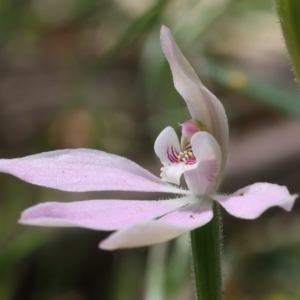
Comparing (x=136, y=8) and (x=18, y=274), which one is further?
(x=136, y=8)

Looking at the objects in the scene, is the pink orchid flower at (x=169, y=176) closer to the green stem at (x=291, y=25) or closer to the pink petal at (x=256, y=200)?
the pink petal at (x=256, y=200)

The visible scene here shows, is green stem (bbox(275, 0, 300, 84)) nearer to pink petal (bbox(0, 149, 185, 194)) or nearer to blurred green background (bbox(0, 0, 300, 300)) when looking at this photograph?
pink petal (bbox(0, 149, 185, 194))

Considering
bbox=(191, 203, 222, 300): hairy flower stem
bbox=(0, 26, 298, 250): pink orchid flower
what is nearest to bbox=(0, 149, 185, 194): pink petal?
bbox=(0, 26, 298, 250): pink orchid flower

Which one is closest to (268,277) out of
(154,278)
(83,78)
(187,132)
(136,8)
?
(154,278)

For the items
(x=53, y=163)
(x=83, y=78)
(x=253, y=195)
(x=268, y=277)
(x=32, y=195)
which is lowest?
(x=253, y=195)

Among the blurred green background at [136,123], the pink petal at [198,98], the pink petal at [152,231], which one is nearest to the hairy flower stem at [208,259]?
the pink petal at [152,231]

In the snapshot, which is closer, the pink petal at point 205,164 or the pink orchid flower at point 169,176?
the pink orchid flower at point 169,176

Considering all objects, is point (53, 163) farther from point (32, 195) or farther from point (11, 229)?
point (32, 195)
